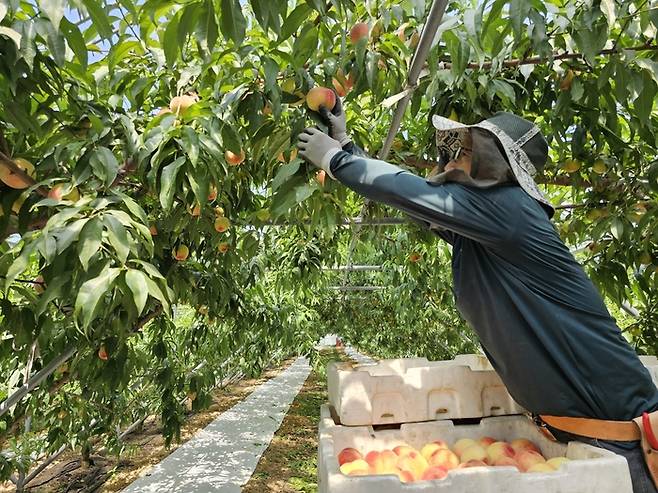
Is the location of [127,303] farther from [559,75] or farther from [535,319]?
[559,75]

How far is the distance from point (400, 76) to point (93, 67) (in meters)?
0.94

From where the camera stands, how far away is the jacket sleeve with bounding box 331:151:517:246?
99cm

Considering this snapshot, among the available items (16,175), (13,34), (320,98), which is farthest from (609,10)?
(16,175)

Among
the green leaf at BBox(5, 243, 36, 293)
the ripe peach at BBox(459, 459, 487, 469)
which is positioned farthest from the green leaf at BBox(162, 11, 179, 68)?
the ripe peach at BBox(459, 459, 487, 469)

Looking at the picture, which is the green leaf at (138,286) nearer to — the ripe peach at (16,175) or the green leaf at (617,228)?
the ripe peach at (16,175)

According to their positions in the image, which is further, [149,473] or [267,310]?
[149,473]

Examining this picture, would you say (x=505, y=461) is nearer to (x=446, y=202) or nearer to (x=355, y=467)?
(x=355, y=467)

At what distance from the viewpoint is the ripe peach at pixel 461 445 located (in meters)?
1.11

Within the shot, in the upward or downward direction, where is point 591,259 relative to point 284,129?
downward

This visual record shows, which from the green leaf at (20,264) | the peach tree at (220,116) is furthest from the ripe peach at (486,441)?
the green leaf at (20,264)

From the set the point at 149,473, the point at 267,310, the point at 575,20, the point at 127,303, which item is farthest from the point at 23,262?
the point at 149,473

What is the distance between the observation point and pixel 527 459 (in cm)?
100

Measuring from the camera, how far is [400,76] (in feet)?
4.49

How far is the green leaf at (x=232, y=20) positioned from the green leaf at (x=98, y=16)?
215 mm
